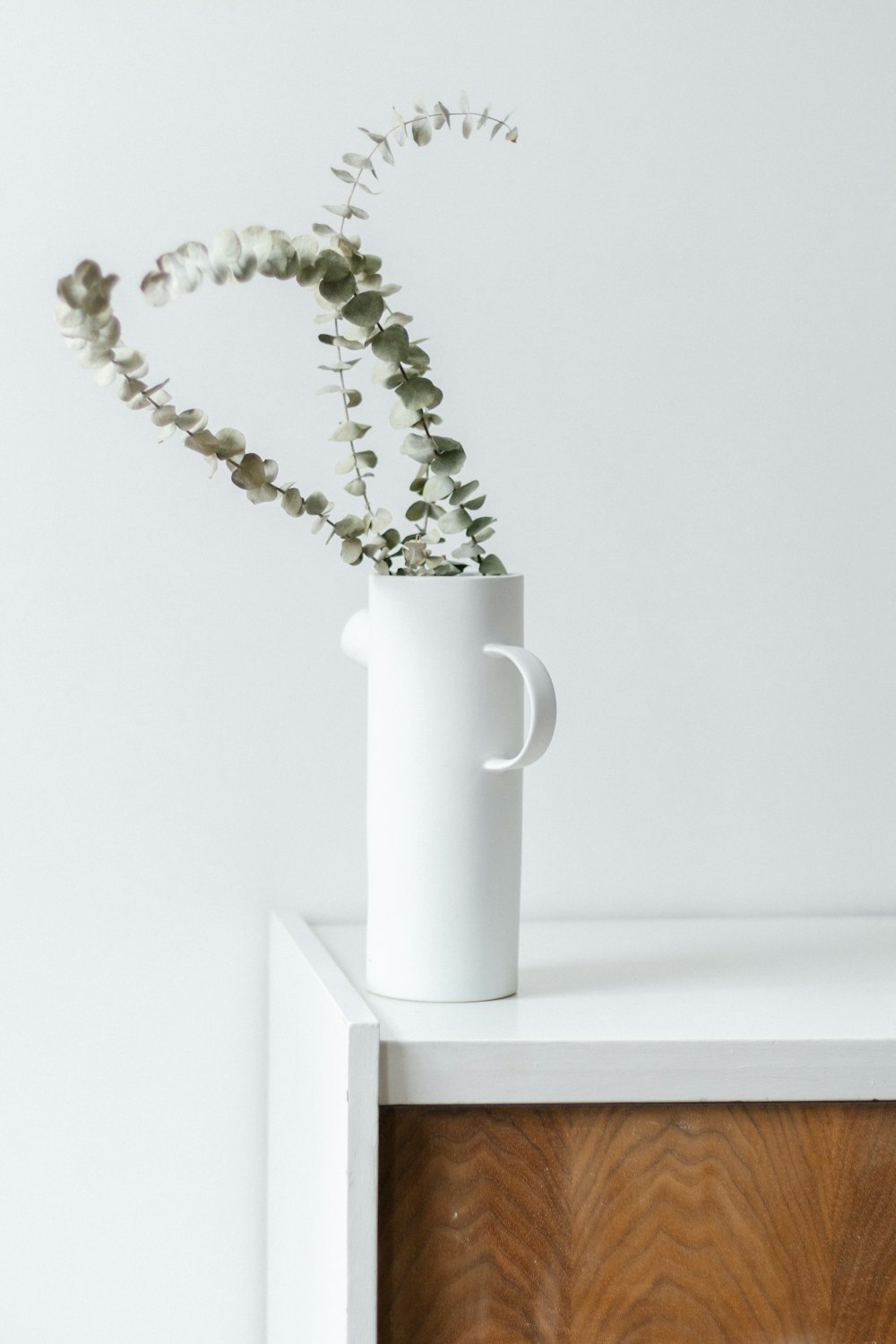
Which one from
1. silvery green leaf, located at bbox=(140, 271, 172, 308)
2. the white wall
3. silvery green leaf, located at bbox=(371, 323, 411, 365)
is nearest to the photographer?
silvery green leaf, located at bbox=(140, 271, 172, 308)

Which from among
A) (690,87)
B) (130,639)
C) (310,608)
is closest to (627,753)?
(310,608)

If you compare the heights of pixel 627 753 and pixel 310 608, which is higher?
pixel 310 608

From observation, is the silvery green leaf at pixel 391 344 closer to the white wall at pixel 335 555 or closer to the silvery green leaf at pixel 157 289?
the silvery green leaf at pixel 157 289

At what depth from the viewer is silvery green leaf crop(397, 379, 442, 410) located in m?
0.75

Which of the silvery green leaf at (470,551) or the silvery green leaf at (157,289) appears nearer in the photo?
the silvery green leaf at (157,289)

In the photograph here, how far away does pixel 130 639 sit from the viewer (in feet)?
3.35

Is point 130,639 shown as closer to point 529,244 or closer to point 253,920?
point 253,920

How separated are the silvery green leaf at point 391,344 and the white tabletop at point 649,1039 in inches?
14.1

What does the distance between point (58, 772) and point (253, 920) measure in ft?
0.61

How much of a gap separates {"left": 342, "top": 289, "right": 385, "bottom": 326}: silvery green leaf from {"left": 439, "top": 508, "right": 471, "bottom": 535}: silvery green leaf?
120 mm

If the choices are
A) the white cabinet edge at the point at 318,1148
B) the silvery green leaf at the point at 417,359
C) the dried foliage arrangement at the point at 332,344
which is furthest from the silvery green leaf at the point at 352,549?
the white cabinet edge at the point at 318,1148

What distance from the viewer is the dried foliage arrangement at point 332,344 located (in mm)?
651

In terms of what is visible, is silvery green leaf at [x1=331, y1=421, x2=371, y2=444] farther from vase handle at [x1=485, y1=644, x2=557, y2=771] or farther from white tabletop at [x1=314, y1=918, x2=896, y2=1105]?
white tabletop at [x1=314, y1=918, x2=896, y2=1105]

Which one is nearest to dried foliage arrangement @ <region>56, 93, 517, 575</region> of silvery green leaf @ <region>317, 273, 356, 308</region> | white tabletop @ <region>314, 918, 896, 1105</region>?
silvery green leaf @ <region>317, 273, 356, 308</region>
